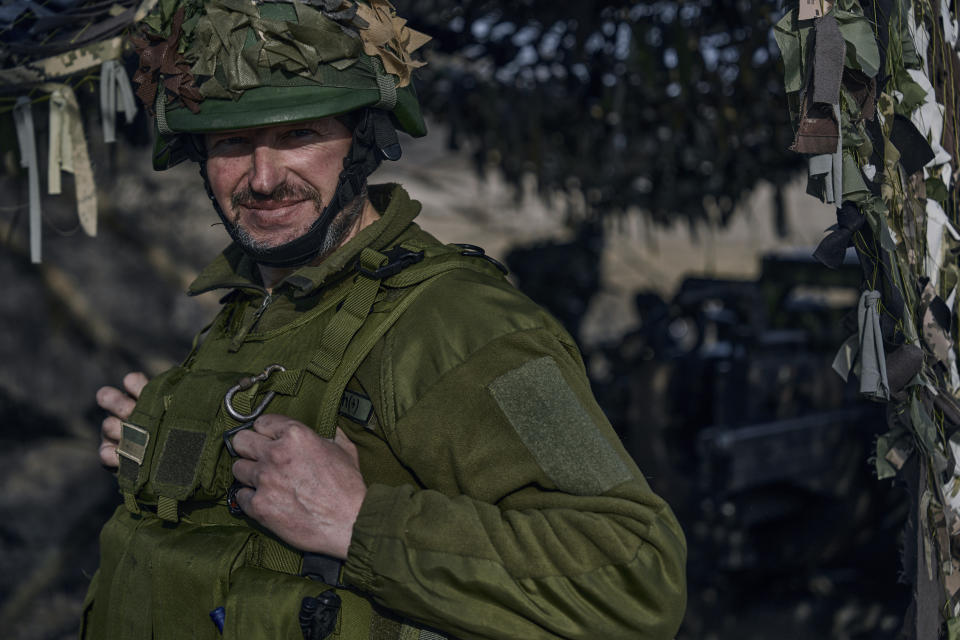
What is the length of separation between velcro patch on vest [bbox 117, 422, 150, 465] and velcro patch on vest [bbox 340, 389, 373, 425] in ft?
1.86

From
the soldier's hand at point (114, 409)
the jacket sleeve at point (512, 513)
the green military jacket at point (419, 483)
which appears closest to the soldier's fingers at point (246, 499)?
the green military jacket at point (419, 483)

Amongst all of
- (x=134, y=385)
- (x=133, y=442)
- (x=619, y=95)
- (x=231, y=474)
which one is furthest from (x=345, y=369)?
(x=619, y=95)

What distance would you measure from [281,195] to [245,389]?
46 cm

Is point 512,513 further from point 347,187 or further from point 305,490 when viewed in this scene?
point 347,187

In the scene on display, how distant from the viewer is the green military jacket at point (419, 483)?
1.59m

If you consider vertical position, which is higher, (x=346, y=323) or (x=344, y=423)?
(x=346, y=323)

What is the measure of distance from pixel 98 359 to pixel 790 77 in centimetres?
1058

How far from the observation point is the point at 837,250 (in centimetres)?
186

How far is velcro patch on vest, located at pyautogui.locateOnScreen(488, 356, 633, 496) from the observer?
5.39 ft

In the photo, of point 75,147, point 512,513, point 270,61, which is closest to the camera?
point 512,513

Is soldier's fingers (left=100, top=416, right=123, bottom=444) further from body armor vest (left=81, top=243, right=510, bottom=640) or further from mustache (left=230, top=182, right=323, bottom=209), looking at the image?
mustache (left=230, top=182, right=323, bottom=209)

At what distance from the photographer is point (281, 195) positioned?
6.83ft

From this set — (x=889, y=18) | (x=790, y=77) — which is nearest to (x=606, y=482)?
(x=790, y=77)

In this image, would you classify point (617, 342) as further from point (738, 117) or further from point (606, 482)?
point (606, 482)
